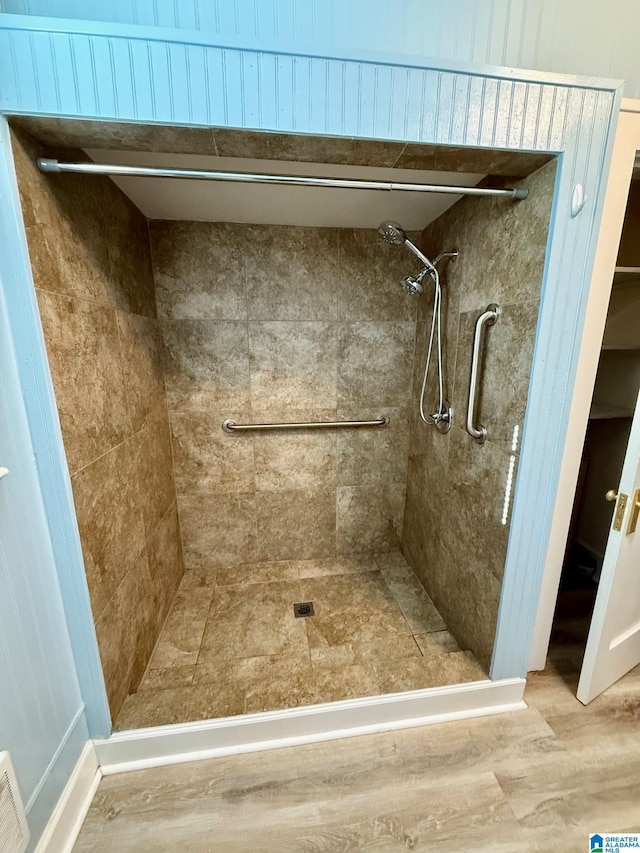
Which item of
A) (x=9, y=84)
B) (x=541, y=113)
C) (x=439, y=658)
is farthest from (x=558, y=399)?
(x=9, y=84)

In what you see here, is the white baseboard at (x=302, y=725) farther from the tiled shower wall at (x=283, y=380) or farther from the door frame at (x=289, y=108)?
the tiled shower wall at (x=283, y=380)

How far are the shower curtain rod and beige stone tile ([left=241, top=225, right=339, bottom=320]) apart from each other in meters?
0.78

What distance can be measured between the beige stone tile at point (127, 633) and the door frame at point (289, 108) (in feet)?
0.19

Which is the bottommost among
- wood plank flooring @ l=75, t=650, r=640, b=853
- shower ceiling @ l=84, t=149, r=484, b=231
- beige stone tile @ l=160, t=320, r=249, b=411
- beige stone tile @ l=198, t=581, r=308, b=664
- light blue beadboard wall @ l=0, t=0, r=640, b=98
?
wood plank flooring @ l=75, t=650, r=640, b=853

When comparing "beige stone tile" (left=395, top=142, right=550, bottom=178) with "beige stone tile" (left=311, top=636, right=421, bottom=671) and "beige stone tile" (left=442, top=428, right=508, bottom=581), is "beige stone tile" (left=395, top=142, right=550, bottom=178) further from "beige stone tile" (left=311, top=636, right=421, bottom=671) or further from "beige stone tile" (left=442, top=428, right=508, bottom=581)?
"beige stone tile" (left=311, top=636, right=421, bottom=671)

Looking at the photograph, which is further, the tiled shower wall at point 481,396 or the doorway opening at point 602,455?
the doorway opening at point 602,455

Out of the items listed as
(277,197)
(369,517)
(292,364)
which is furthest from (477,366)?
(369,517)

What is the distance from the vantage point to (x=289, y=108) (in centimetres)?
81

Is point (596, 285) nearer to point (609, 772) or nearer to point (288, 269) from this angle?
point (288, 269)

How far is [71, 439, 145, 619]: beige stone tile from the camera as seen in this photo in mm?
1012

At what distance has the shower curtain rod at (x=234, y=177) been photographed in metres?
0.86

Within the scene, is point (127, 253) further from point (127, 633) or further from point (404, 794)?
point (404, 794)

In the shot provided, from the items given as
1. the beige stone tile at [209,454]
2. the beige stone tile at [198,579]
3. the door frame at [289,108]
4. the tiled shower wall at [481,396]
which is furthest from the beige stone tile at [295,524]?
the door frame at [289,108]

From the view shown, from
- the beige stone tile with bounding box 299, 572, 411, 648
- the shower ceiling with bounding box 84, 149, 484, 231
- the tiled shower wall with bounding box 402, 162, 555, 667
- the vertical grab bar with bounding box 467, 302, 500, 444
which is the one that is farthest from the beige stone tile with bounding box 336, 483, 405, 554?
the shower ceiling with bounding box 84, 149, 484, 231
